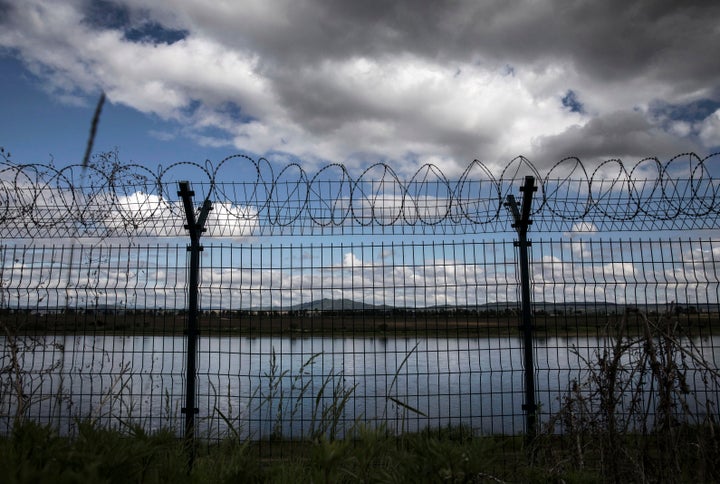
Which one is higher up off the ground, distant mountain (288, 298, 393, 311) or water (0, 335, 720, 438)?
distant mountain (288, 298, 393, 311)

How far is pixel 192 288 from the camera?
5.90 metres

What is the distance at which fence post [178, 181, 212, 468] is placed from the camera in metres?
5.73

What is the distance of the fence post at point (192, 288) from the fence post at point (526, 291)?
3485mm

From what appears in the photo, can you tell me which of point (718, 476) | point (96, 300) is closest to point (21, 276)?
point (96, 300)

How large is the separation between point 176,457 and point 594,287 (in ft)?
16.6

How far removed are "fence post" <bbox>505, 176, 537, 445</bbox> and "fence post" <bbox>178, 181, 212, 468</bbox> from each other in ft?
11.4

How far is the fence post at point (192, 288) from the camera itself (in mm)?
5734

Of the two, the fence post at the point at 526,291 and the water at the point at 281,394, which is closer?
the water at the point at 281,394

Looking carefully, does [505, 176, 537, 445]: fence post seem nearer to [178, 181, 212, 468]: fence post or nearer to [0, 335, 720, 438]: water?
→ [0, 335, 720, 438]: water

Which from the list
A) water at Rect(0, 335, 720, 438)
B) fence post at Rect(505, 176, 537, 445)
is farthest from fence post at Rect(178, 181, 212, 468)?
fence post at Rect(505, 176, 537, 445)

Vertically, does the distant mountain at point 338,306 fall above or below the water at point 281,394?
above

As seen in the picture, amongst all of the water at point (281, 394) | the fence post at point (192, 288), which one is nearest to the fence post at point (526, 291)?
the water at point (281, 394)

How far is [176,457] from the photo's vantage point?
189 centimetres

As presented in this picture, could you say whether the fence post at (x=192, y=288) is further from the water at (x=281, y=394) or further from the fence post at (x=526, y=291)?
the fence post at (x=526, y=291)
